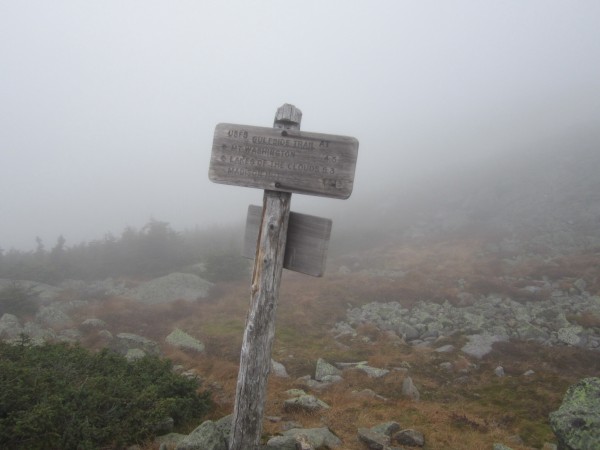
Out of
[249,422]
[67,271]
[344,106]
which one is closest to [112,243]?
[67,271]

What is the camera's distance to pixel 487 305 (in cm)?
1545

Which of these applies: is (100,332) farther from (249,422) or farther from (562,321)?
(562,321)

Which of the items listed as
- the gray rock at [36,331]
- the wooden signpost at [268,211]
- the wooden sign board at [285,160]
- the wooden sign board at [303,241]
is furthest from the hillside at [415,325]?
the wooden sign board at [285,160]

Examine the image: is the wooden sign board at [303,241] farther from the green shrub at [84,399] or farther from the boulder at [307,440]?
the green shrub at [84,399]

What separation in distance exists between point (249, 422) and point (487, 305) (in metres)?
14.4

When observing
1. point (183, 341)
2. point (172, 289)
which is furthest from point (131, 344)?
point (172, 289)

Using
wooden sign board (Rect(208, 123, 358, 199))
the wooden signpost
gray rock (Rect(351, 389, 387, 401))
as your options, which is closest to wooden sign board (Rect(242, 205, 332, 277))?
the wooden signpost

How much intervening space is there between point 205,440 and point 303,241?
8.96 feet

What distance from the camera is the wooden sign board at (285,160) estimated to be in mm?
3656

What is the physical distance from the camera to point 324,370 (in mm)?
9984

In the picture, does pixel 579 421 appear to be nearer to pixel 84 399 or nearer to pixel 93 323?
pixel 84 399

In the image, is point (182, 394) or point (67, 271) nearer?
point (182, 394)

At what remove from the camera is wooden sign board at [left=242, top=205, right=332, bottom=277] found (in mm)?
3779

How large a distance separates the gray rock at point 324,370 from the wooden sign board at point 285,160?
748 centimetres
